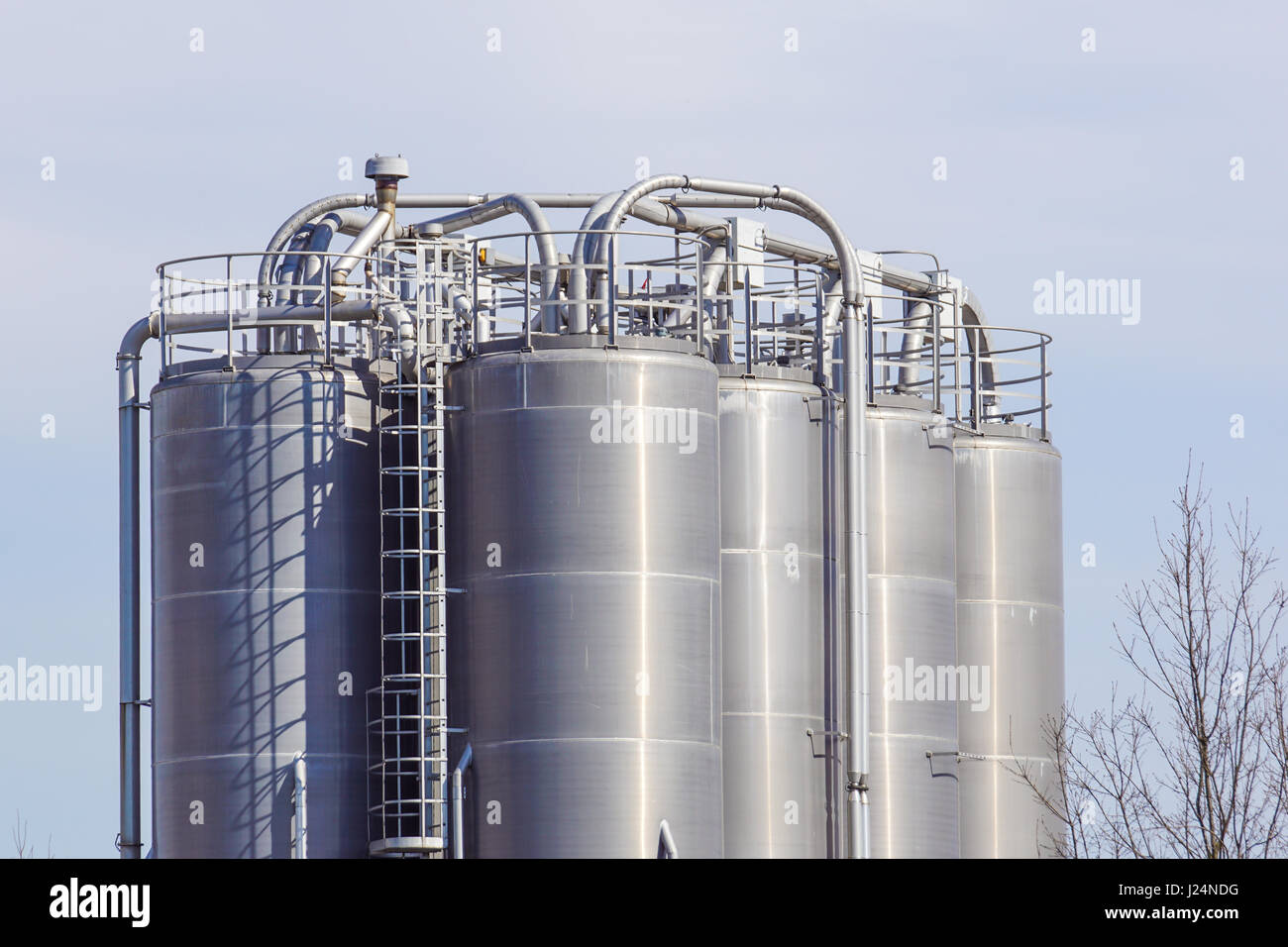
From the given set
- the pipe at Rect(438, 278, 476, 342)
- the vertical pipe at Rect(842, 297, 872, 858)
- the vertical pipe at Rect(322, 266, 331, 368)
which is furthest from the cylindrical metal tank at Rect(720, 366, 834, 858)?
the vertical pipe at Rect(322, 266, 331, 368)

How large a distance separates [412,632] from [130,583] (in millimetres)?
5250

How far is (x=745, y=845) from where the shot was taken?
32.6 m

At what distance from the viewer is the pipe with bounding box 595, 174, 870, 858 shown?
33531 millimetres

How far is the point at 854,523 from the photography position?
112 feet

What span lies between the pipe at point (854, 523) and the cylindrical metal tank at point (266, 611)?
482 cm

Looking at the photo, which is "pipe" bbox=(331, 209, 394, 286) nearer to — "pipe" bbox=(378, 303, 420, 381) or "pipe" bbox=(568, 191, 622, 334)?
"pipe" bbox=(378, 303, 420, 381)

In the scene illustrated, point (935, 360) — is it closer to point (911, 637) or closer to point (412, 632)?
point (911, 637)

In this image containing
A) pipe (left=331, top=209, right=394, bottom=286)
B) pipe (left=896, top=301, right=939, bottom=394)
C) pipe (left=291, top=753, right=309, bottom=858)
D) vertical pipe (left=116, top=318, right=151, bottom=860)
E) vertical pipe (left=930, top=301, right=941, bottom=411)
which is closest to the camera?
pipe (left=291, top=753, right=309, bottom=858)

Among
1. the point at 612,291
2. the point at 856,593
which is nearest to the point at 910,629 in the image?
the point at 856,593

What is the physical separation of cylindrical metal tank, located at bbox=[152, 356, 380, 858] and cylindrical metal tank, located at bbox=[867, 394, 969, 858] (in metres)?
8.03

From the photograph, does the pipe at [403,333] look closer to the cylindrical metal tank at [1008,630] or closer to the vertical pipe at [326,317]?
the vertical pipe at [326,317]

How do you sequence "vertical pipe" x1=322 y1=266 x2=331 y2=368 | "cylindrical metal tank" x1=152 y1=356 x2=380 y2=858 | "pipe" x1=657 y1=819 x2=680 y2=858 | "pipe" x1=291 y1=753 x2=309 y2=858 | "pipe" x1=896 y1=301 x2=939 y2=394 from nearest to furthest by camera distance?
"pipe" x1=657 y1=819 x2=680 y2=858 → "pipe" x1=291 y1=753 x2=309 y2=858 → "cylindrical metal tank" x1=152 y1=356 x2=380 y2=858 → "vertical pipe" x1=322 y1=266 x2=331 y2=368 → "pipe" x1=896 y1=301 x2=939 y2=394
